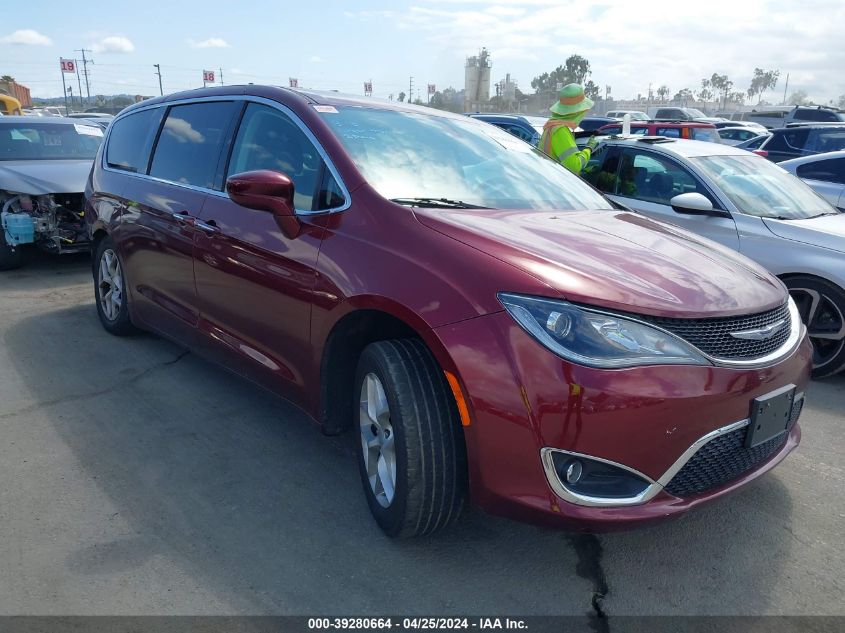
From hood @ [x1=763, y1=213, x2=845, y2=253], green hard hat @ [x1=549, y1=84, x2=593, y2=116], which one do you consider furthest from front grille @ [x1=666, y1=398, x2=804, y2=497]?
green hard hat @ [x1=549, y1=84, x2=593, y2=116]

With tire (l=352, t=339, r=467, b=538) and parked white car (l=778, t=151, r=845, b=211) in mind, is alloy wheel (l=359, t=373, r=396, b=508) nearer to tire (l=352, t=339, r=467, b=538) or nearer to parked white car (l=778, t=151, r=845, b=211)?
tire (l=352, t=339, r=467, b=538)

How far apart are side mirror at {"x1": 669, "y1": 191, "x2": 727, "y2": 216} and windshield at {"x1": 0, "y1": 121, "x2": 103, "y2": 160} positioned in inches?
246

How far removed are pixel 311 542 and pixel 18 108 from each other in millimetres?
29553

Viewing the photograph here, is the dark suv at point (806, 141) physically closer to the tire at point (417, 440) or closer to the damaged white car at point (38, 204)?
the damaged white car at point (38, 204)

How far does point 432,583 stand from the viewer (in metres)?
2.55

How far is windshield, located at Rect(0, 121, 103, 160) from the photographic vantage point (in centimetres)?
805

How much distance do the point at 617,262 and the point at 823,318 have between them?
3.04 meters

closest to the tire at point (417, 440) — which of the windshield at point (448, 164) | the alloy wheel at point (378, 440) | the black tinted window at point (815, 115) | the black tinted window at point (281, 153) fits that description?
the alloy wheel at point (378, 440)

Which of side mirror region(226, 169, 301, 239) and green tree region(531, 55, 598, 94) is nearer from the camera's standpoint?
side mirror region(226, 169, 301, 239)

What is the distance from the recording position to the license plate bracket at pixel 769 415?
244cm

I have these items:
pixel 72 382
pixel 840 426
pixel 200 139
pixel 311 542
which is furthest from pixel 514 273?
pixel 72 382

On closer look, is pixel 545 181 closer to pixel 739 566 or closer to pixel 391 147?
pixel 391 147

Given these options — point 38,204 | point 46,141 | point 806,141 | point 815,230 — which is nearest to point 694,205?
point 815,230

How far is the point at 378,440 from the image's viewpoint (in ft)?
9.25
